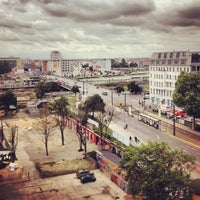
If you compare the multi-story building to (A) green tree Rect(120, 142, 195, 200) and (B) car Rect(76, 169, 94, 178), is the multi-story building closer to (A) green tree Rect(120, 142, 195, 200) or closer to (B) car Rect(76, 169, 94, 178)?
(B) car Rect(76, 169, 94, 178)

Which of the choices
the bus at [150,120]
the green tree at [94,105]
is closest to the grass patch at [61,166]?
the bus at [150,120]

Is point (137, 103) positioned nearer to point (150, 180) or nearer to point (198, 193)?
point (198, 193)

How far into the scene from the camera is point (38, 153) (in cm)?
5612

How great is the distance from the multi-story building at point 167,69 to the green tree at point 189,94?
23.8 m

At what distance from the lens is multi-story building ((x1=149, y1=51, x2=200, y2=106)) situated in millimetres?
87250

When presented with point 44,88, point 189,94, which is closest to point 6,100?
point 44,88

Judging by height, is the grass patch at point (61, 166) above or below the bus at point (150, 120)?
below

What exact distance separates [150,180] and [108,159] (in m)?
16.3

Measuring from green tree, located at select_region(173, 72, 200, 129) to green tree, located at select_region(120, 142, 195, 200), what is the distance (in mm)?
32499

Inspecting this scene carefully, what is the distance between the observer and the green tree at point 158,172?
92.6 ft

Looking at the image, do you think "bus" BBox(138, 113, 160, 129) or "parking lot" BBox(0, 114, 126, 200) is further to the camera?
"bus" BBox(138, 113, 160, 129)

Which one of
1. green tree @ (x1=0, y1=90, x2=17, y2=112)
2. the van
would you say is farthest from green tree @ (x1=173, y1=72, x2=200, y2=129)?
green tree @ (x1=0, y1=90, x2=17, y2=112)

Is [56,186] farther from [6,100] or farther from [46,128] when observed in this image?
[6,100]

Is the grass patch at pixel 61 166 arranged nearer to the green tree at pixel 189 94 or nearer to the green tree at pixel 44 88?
the green tree at pixel 189 94
